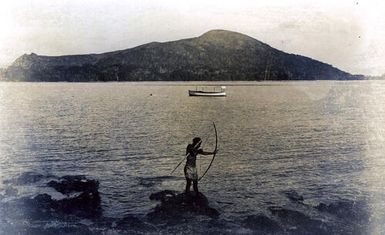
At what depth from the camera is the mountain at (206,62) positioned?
50.6 ft

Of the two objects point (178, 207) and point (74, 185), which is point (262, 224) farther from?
point (74, 185)

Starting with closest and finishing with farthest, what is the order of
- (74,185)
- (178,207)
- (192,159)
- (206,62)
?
(178,207)
(192,159)
(74,185)
(206,62)

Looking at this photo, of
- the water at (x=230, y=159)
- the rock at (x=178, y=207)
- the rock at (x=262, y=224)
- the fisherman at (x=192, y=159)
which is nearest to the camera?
the rock at (x=262, y=224)

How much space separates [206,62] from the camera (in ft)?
59.1

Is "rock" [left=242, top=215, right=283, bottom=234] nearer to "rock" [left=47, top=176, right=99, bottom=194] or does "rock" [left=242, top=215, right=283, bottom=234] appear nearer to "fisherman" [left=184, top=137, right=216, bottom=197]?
"fisherman" [left=184, top=137, right=216, bottom=197]

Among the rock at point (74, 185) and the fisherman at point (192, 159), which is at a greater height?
the fisherman at point (192, 159)

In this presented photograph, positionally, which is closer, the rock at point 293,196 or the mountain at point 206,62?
the rock at point 293,196

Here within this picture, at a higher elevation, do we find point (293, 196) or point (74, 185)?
point (74, 185)

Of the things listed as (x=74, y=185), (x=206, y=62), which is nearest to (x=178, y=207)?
(x=74, y=185)

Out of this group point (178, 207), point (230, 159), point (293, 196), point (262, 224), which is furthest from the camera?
point (230, 159)

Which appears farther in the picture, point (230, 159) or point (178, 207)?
point (230, 159)

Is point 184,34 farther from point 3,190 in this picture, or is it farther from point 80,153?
point 3,190

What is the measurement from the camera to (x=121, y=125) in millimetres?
23547

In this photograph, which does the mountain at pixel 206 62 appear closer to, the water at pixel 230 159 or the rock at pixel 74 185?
the water at pixel 230 159
